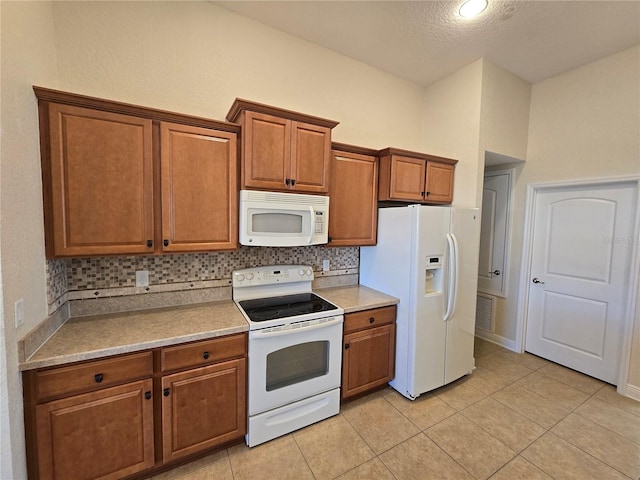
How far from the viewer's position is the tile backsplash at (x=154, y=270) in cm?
170

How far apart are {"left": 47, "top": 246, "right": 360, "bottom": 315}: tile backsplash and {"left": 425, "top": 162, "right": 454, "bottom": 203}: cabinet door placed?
1.33 meters

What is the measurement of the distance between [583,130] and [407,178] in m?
1.88

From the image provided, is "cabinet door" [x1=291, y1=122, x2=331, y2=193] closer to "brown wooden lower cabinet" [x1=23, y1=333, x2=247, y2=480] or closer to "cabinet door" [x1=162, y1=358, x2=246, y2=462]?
"brown wooden lower cabinet" [x1=23, y1=333, x2=247, y2=480]

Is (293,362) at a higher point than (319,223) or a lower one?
lower

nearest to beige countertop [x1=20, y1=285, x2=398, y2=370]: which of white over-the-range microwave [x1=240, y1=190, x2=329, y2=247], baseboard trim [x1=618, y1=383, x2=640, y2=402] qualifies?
white over-the-range microwave [x1=240, y1=190, x2=329, y2=247]

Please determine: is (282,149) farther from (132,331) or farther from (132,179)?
(132,331)

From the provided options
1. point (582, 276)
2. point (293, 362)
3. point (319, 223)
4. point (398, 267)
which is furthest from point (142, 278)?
point (582, 276)

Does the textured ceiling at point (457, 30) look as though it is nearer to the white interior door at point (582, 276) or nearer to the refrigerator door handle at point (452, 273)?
Answer: the white interior door at point (582, 276)

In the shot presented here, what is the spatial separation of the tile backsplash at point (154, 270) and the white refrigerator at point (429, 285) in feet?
2.66

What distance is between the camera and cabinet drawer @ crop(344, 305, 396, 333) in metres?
2.15

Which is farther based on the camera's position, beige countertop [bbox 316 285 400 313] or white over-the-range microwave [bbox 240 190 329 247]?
beige countertop [bbox 316 285 400 313]

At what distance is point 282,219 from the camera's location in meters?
2.04

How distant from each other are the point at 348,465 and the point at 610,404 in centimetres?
242

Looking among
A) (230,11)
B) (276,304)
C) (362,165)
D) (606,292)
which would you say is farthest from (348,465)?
(230,11)
